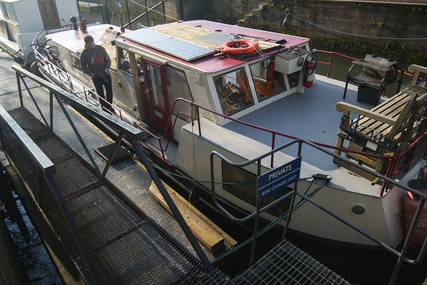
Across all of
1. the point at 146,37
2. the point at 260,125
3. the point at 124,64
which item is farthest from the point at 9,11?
the point at 260,125

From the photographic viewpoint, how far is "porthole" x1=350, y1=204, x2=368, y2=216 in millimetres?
4457

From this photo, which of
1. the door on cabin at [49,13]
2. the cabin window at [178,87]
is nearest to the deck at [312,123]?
the cabin window at [178,87]

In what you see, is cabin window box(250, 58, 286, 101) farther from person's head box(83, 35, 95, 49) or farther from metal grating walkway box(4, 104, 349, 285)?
person's head box(83, 35, 95, 49)

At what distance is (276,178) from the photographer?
133 inches

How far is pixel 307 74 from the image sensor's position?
21.8 ft

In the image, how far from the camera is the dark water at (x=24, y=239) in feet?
20.2

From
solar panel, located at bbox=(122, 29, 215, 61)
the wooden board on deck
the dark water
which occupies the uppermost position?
solar panel, located at bbox=(122, 29, 215, 61)

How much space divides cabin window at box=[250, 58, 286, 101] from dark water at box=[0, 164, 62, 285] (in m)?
5.08

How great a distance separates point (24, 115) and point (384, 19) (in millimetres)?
13980

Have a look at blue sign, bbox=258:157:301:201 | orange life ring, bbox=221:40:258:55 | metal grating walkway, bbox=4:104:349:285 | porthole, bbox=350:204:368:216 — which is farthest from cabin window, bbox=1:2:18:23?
porthole, bbox=350:204:368:216

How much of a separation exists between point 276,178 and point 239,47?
11.8ft

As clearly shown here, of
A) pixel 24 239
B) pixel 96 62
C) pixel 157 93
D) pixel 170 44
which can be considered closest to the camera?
pixel 170 44

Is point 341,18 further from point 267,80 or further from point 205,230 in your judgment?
point 205,230

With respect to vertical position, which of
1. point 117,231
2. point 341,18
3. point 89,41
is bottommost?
point 117,231
